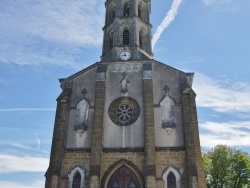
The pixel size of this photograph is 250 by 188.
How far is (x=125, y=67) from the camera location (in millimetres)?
20562

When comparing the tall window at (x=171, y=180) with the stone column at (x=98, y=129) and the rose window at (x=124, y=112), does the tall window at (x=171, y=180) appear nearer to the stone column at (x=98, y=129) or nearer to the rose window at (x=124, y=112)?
the stone column at (x=98, y=129)

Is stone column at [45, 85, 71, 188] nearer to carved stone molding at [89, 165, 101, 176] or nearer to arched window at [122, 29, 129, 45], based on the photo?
carved stone molding at [89, 165, 101, 176]

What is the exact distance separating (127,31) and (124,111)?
25.9 feet

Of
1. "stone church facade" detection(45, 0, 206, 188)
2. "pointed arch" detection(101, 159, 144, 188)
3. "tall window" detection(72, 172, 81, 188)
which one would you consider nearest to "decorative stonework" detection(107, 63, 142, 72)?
"stone church facade" detection(45, 0, 206, 188)

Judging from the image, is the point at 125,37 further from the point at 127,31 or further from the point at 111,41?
the point at 111,41

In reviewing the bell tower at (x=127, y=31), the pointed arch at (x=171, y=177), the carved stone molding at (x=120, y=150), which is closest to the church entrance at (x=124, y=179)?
the carved stone molding at (x=120, y=150)

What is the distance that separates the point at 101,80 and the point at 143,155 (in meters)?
6.01

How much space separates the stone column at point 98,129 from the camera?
53.3ft

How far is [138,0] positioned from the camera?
82.3 feet

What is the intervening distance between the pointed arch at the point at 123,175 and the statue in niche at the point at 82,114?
3277mm

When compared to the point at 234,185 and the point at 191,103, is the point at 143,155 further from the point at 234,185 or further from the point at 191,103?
the point at 234,185

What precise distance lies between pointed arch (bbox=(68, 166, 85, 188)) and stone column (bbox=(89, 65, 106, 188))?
3.24 ft

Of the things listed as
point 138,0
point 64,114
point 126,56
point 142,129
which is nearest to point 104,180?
point 142,129

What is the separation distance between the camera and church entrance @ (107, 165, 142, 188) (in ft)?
55.1
